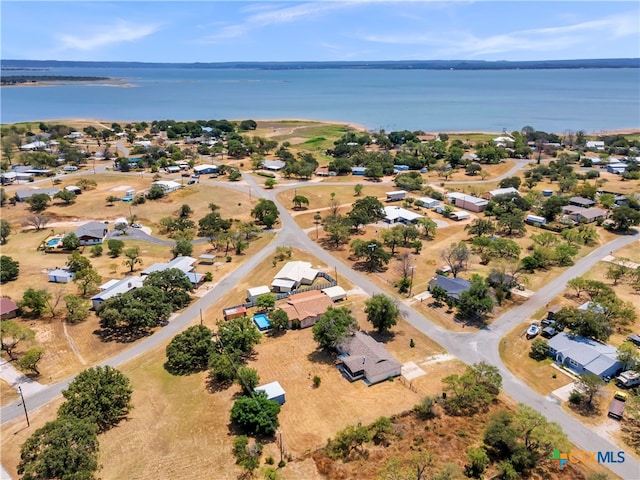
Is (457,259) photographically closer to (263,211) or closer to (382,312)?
(382,312)

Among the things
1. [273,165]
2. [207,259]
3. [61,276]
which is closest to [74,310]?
[61,276]

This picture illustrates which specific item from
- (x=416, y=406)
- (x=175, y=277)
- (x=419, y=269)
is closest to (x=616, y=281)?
(x=419, y=269)

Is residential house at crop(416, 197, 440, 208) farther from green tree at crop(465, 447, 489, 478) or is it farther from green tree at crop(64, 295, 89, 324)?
green tree at crop(64, 295, 89, 324)

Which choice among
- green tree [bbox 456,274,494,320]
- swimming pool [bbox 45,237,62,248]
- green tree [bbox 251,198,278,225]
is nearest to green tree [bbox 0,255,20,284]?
swimming pool [bbox 45,237,62,248]

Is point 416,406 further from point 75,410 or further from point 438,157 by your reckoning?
point 438,157

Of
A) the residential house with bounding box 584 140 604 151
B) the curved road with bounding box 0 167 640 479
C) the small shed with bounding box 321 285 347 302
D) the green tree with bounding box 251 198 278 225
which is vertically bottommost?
the curved road with bounding box 0 167 640 479

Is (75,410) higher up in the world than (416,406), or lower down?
higher up
